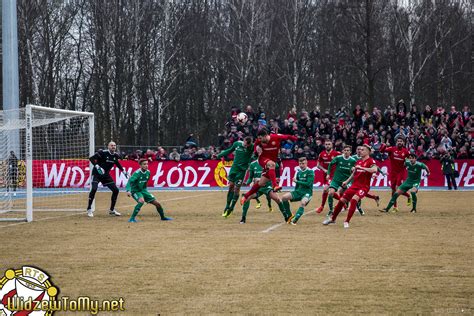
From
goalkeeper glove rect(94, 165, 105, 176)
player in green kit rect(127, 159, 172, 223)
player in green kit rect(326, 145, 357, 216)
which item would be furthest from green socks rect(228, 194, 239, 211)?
goalkeeper glove rect(94, 165, 105, 176)

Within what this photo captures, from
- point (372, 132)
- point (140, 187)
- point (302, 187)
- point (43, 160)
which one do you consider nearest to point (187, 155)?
point (43, 160)

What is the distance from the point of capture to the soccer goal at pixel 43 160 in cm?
2164

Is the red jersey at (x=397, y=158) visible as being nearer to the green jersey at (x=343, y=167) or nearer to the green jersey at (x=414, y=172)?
the green jersey at (x=414, y=172)

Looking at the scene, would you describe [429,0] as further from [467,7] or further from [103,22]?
[103,22]

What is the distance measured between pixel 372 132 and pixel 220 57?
72.4ft

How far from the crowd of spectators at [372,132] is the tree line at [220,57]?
8.07 metres

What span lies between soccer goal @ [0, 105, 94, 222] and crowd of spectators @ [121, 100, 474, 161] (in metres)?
8.00

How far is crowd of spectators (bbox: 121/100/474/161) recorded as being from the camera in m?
37.5

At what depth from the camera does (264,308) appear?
807 cm

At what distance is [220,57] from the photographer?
56844mm

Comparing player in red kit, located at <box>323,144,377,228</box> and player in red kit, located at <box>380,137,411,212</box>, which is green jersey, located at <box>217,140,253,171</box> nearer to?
player in red kit, located at <box>323,144,377,228</box>

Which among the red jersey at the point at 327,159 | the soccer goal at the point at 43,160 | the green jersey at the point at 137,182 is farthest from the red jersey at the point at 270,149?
the soccer goal at the point at 43,160

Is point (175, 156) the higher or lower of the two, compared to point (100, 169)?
lower

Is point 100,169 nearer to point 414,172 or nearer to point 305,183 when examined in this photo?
point 305,183
